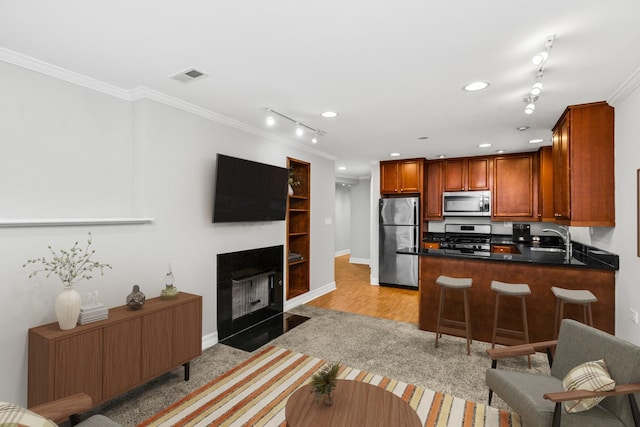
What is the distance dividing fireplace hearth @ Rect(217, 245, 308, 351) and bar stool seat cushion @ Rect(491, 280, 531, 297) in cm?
244

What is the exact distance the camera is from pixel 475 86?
274cm

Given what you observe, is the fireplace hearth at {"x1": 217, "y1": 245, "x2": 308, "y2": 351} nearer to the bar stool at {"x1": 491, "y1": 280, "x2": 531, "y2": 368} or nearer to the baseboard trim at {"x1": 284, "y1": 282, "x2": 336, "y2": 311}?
the baseboard trim at {"x1": 284, "y1": 282, "x2": 336, "y2": 311}

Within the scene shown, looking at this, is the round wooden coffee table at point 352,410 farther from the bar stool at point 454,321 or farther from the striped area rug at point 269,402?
the bar stool at point 454,321

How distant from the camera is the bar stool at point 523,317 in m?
3.19

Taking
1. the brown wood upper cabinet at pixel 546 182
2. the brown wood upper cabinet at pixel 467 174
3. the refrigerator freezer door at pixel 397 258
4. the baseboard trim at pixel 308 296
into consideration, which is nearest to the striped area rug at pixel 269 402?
the baseboard trim at pixel 308 296

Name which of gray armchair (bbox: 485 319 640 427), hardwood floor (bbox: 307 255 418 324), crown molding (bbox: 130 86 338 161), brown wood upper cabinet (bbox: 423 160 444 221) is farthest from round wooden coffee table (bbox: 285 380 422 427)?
brown wood upper cabinet (bbox: 423 160 444 221)

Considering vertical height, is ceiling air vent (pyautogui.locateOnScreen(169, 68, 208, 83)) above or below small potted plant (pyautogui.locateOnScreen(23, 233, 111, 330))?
above

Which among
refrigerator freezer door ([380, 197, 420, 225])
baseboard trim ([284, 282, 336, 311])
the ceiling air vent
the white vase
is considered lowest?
baseboard trim ([284, 282, 336, 311])

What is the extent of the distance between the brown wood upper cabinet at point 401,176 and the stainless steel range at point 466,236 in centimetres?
108

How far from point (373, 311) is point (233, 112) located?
339cm

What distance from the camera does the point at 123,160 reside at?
9.62ft

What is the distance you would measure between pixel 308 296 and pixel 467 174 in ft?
12.3

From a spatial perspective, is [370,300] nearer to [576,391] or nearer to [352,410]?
[352,410]

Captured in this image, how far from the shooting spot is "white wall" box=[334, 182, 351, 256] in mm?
10453
